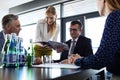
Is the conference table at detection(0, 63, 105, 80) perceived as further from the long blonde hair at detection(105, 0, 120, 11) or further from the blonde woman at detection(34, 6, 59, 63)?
the blonde woman at detection(34, 6, 59, 63)

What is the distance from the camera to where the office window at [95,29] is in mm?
4754

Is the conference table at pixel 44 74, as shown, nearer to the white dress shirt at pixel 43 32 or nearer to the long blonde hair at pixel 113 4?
the long blonde hair at pixel 113 4

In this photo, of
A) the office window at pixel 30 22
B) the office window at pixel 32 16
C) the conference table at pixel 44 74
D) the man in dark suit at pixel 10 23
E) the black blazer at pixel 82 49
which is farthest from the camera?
the office window at pixel 30 22

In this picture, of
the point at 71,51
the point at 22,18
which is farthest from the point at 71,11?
the point at 71,51

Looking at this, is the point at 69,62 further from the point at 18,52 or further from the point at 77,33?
the point at 77,33

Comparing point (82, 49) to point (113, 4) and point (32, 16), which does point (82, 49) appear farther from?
point (32, 16)

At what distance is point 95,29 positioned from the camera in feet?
15.9

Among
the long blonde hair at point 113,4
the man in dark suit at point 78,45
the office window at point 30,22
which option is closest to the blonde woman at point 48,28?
the man in dark suit at point 78,45

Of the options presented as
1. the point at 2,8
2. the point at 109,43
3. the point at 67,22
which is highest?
the point at 2,8

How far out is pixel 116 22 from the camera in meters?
1.09

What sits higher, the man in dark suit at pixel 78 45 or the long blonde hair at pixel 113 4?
the long blonde hair at pixel 113 4

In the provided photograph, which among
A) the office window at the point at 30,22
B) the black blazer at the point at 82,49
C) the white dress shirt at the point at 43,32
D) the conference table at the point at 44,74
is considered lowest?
the conference table at the point at 44,74

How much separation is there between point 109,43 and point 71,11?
14.7 ft

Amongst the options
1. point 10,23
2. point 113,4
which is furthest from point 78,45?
point 113,4
